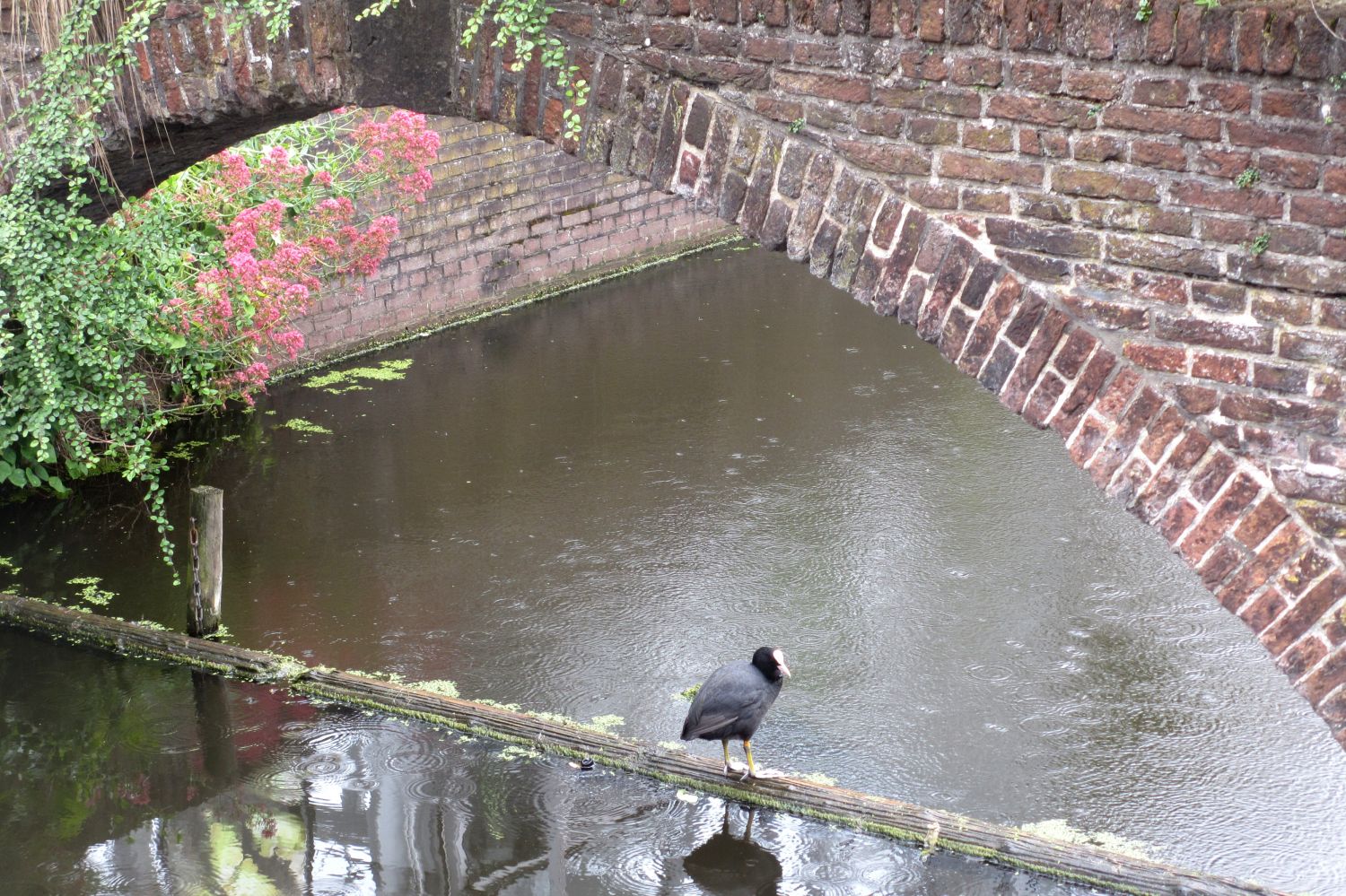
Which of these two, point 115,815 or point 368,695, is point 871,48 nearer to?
point 368,695

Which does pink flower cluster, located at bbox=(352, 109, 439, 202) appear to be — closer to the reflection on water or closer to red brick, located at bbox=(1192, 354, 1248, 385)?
the reflection on water

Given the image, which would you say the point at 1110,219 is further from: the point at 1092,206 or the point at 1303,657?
the point at 1303,657

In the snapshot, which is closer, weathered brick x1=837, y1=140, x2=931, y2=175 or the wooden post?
weathered brick x1=837, y1=140, x2=931, y2=175

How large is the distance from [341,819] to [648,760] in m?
1.26

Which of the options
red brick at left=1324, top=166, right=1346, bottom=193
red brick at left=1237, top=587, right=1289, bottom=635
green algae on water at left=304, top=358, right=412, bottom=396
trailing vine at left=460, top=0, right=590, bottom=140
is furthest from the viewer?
green algae on water at left=304, top=358, right=412, bottom=396

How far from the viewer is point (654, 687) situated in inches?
248

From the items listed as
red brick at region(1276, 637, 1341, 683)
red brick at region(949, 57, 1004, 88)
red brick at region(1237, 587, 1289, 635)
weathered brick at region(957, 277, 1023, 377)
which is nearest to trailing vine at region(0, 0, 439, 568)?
red brick at region(949, 57, 1004, 88)

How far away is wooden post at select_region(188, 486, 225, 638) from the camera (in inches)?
254

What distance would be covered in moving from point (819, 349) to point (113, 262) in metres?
5.94

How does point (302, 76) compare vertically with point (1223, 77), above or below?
below

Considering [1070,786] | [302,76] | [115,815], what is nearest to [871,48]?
[302,76]

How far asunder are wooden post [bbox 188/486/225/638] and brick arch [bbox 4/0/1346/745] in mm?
3407

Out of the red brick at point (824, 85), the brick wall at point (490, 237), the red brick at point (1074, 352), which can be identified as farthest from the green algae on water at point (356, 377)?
the red brick at point (1074, 352)

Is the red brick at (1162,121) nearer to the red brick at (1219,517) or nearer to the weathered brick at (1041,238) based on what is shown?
the weathered brick at (1041,238)
